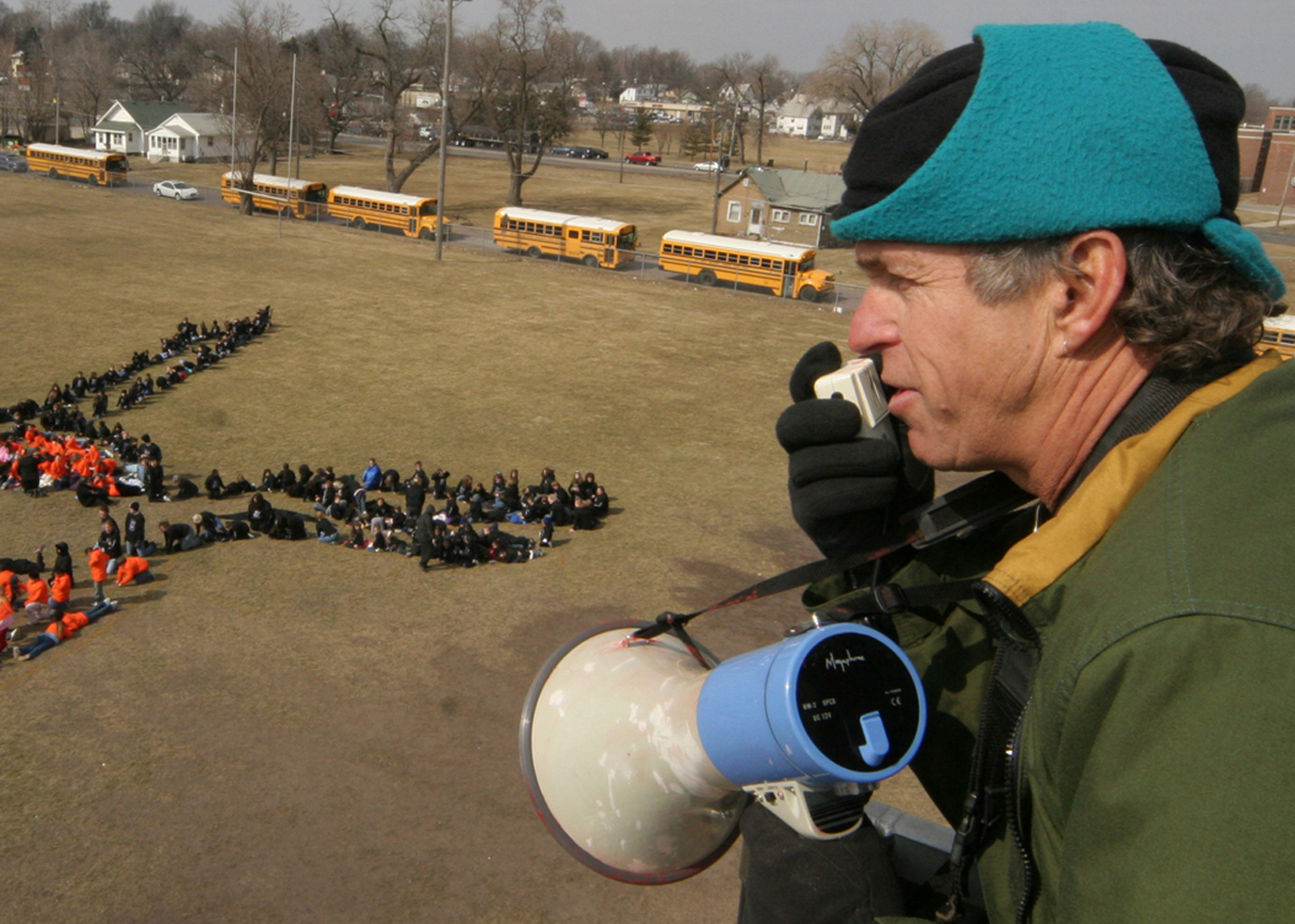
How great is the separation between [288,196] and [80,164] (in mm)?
16301

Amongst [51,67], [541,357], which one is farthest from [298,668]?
[51,67]

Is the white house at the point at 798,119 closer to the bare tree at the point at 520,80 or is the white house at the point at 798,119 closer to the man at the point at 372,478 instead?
the bare tree at the point at 520,80

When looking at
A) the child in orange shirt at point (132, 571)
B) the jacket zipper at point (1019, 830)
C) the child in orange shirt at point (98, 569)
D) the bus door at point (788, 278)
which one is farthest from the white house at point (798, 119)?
the jacket zipper at point (1019, 830)

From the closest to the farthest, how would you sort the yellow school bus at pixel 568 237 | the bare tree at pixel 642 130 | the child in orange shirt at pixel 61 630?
the child in orange shirt at pixel 61 630
the yellow school bus at pixel 568 237
the bare tree at pixel 642 130

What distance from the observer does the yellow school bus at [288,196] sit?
45.5 m

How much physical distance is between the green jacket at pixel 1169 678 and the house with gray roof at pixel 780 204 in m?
43.8

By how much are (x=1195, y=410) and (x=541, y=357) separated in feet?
79.2

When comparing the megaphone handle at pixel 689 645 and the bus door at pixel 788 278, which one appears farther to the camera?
the bus door at pixel 788 278

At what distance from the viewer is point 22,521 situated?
14.1 meters

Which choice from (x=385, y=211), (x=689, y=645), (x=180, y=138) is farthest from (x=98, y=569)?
(x=180, y=138)

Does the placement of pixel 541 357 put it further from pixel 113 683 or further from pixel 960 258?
pixel 960 258

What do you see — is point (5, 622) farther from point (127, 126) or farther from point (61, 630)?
point (127, 126)

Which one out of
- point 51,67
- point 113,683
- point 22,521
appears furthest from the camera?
point 51,67

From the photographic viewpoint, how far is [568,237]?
3853cm
